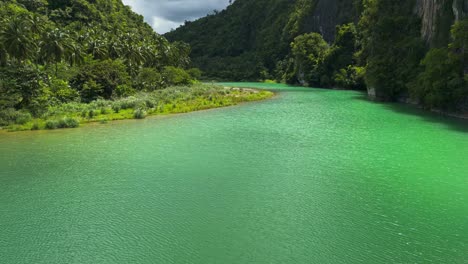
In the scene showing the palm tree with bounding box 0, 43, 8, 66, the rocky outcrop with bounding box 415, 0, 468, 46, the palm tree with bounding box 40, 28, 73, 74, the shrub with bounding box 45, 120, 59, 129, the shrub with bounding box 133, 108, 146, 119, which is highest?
the rocky outcrop with bounding box 415, 0, 468, 46

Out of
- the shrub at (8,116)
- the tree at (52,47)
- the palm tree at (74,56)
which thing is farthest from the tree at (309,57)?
the shrub at (8,116)

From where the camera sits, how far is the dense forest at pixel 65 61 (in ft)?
145

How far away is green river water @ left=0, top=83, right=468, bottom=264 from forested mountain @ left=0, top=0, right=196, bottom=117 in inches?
502

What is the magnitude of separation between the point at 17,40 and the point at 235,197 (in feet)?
132

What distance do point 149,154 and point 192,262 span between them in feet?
53.4

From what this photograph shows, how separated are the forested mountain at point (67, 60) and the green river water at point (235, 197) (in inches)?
502

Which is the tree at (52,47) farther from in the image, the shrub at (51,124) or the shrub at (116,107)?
the shrub at (51,124)

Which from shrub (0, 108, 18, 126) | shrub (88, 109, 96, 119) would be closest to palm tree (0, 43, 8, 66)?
shrub (0, 108, 18, 126)

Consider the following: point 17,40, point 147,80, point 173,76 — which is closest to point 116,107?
point 17,40

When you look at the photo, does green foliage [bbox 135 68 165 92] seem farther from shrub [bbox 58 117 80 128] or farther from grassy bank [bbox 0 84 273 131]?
shrub [bbox 58 117 80 128]

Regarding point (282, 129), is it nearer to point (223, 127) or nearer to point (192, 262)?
point (223, 127)

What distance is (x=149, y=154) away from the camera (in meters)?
27.4

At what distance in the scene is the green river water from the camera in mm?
12984

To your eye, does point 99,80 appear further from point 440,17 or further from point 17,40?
point 440,17
